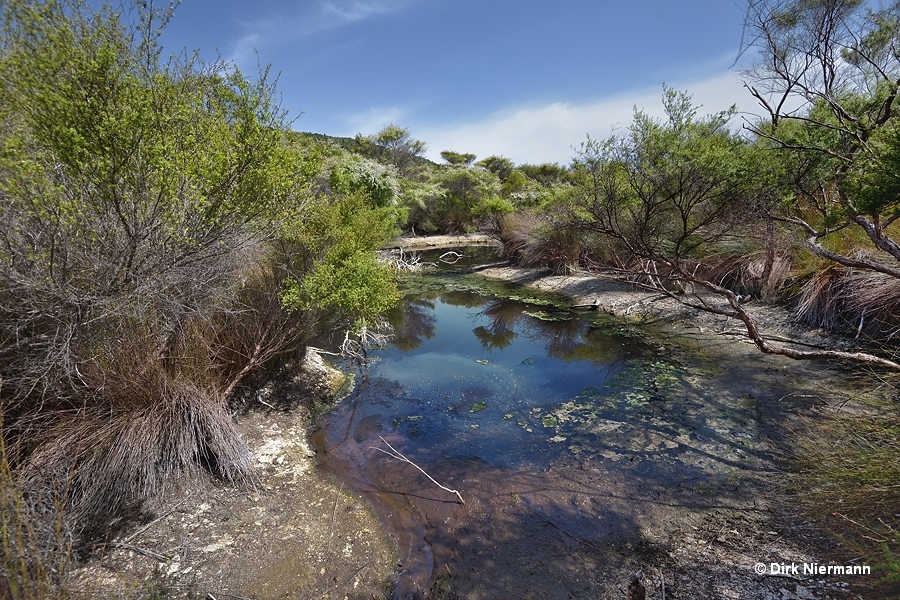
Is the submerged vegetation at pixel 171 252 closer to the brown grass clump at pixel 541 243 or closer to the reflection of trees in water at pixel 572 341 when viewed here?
the reflection of trees in water at pixel 572 341

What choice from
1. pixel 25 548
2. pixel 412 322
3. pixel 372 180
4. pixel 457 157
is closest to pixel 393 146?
pixel 457 157

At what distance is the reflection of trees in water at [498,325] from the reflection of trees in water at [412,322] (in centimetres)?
131

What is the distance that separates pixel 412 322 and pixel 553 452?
6644 mm

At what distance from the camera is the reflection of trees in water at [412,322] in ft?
30.8

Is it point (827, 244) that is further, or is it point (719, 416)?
point (827, 244)

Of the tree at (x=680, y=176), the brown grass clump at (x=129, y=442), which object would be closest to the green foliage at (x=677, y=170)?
the tree at (x=680, y=176)

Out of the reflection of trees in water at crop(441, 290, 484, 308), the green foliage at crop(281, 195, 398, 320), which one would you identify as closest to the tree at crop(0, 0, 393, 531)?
the green foliage at crop(281, 195, 398, 320)

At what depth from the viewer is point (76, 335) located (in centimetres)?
319

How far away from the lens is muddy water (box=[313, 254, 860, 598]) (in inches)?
128

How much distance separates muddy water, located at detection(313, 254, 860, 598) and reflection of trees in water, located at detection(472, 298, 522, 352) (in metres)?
0.41

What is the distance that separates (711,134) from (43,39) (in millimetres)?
8385

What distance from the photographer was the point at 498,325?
10.5m

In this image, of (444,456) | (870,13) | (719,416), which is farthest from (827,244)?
(444,456)

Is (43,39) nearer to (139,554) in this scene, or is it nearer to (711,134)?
(139,554)
